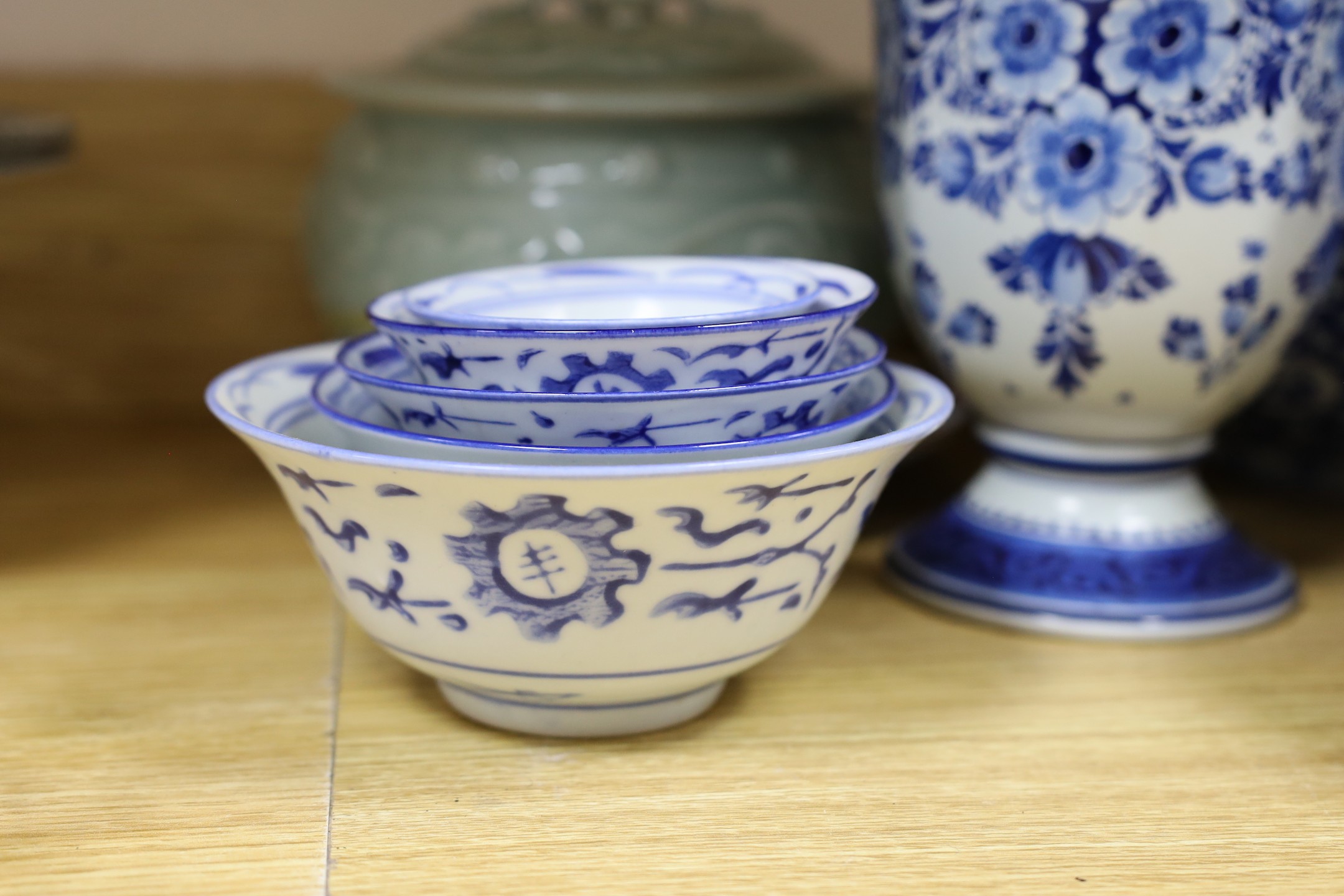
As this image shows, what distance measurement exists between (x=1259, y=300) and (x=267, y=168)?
0.59 metres

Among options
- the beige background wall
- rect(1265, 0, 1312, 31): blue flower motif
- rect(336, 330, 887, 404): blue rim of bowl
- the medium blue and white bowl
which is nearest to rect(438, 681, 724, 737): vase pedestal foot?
the medium blue and white bowl

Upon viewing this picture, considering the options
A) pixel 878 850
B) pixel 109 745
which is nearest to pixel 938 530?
pixel 878 850

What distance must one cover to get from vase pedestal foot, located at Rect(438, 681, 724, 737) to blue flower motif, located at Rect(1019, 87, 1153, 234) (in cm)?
25

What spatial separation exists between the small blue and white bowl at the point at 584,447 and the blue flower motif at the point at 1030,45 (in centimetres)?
14

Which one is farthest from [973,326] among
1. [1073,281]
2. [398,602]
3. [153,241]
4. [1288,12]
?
[153,241]

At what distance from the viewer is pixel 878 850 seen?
1.40 feet

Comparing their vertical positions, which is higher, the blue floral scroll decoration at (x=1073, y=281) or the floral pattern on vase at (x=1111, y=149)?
the floral pattern on vase at (x=1111, y=149)

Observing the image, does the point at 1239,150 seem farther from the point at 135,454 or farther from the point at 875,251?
the point at 135,454

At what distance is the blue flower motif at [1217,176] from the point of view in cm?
55

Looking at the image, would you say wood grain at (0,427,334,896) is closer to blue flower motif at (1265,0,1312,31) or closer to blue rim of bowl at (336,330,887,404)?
blue rim of bowl at (336,330,887,404)

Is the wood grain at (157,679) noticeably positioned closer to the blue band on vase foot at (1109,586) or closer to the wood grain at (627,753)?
the wood grain at (627,753)

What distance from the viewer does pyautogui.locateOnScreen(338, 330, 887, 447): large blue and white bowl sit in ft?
1.48

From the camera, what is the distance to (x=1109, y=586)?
0.61 metres

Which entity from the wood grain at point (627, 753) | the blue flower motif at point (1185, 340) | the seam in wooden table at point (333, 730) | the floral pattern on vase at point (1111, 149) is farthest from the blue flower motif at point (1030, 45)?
the seam in wooden table at point (333, 730)
